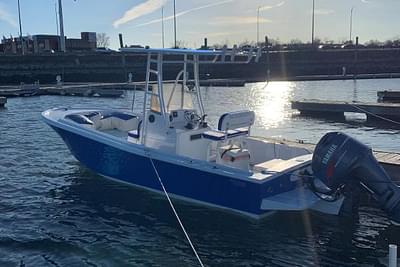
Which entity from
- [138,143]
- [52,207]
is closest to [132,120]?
[138,143]

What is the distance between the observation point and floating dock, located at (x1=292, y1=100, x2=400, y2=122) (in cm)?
2148

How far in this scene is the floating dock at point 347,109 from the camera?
21.5 metres

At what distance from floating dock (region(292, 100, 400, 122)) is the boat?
13.7m

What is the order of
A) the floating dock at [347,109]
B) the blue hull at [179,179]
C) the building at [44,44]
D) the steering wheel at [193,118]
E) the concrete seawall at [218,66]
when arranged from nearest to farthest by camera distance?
the blue hull at [179,179]
the steering wheel at [193,118]
the floating dock at [347,109]
the concrete seawall at [218,66]
the building at [44,44]

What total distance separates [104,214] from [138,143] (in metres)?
1.74

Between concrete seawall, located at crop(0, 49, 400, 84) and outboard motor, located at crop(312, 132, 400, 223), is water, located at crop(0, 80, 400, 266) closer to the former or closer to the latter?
outboard motor, located at crop(312, 132, 400, 223)

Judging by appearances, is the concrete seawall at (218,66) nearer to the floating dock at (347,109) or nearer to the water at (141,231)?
the floating dock at (347,109)

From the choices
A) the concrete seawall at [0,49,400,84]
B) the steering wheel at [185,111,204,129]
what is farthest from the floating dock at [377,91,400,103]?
the concrete seawall at [0,49,400,84]

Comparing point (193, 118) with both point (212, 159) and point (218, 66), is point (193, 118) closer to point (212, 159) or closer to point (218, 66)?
point (212, 159)

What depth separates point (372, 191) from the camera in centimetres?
726

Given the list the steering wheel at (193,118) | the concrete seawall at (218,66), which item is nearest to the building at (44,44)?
the concrete seawall at (218,66)

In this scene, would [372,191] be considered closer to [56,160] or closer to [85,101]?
[56,160]

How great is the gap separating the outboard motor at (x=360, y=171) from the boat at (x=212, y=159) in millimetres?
15

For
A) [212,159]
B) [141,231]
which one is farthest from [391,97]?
[141,231]
